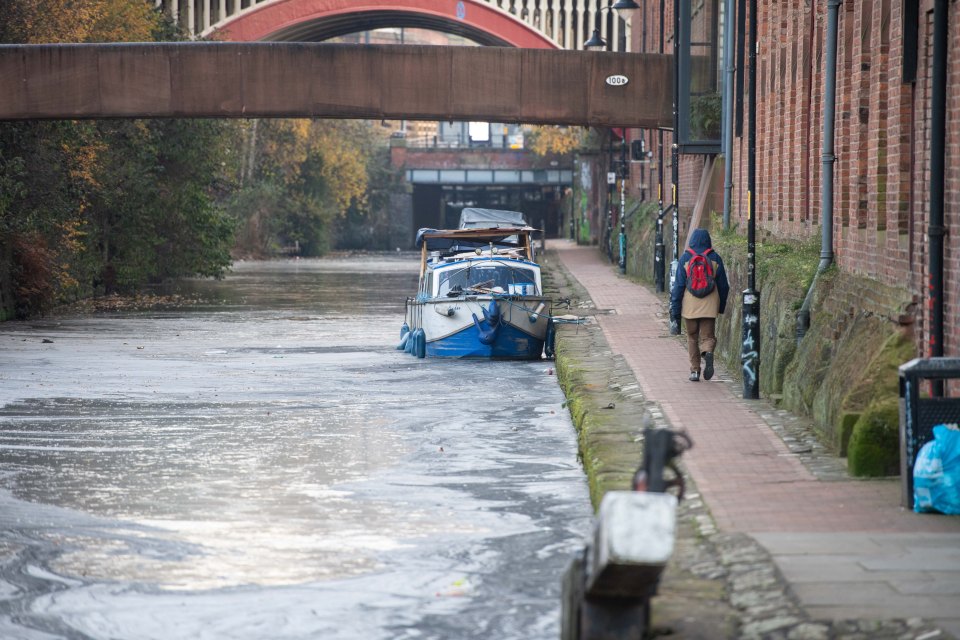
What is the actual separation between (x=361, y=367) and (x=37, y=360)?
17.9 ft

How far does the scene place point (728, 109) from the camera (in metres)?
31.0

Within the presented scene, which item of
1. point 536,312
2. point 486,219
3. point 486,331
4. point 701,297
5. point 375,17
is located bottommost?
point 486,331

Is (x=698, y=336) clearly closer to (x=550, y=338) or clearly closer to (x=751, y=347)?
(x=751, y=347)

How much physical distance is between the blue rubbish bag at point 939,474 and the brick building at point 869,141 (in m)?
1.71

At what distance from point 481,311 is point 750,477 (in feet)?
52.0

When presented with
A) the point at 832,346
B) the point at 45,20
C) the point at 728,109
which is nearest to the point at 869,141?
the point at 832,346

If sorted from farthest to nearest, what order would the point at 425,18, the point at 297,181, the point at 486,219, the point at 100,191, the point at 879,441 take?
the point at 297,181
the point at 425,18
the point at 486,219
the point at 100,191
the point at 879,441

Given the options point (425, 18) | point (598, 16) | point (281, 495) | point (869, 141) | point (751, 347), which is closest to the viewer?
point (281, 495)

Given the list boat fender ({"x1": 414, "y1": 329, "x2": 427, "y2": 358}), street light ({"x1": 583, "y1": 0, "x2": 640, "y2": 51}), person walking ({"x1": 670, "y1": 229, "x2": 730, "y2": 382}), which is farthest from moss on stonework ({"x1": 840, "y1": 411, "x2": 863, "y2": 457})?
street light ({"x1": 583, "y1": 0, "x2": 640, "y2": 51})

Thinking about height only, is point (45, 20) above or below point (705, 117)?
above

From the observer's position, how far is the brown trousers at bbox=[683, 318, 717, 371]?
18859 mm

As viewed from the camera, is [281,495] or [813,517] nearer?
[813,517]

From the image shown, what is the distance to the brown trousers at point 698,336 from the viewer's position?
18.9 meters

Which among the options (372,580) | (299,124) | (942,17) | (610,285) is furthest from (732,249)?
(299,124)
